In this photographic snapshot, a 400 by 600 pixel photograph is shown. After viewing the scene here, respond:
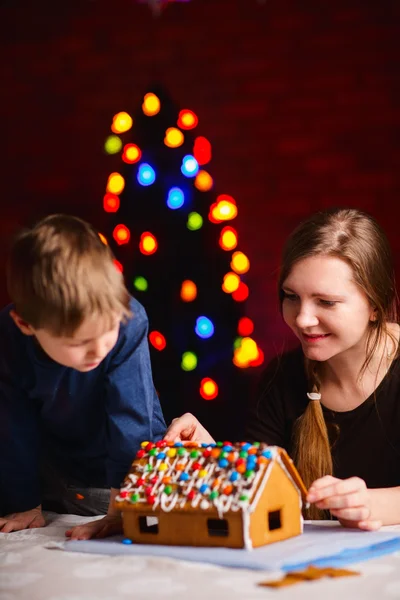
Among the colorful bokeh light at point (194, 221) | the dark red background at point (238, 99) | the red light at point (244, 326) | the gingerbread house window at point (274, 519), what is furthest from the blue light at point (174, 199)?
the gingerbread house window at point (274, 519)

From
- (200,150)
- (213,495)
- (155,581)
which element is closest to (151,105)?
(200,150)

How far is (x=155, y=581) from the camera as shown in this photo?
123 cm

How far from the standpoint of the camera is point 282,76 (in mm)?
3971

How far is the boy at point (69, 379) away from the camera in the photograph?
1431 mm

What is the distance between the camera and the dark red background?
3871 millimetres

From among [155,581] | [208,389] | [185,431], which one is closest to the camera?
[155,581]

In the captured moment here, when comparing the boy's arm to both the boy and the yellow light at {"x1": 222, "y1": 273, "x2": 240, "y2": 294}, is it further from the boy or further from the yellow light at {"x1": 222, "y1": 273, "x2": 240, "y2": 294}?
the yellow light at {"x1": 222, "y1": 273, "x2": 240, "y2": 294}

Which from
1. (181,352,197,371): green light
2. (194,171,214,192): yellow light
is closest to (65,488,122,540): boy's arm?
(181,352,197,371): green light

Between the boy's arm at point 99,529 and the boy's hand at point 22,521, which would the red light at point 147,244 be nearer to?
the boy's hand at point 22,521

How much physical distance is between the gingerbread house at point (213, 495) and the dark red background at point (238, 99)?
2403mm

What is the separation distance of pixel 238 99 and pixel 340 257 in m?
2.27

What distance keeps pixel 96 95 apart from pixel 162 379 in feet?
5.16

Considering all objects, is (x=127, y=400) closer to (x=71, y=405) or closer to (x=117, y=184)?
(x=71, y=405)

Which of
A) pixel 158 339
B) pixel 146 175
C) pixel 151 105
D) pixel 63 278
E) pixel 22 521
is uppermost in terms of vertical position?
pixel 151 105
